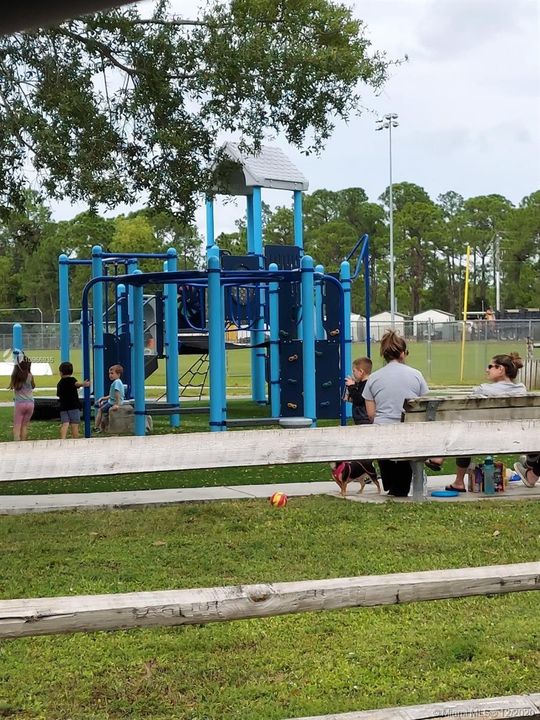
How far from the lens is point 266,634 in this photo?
461 centimetres

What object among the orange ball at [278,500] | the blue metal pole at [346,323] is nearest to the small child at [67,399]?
the blue metal pole at [346,323]

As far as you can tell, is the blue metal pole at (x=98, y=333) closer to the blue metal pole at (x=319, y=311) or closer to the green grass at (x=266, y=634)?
the blue metal pole at (x=319, y=311)

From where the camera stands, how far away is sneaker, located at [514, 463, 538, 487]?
29.9 ft

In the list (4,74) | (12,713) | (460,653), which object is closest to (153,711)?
(12,713)

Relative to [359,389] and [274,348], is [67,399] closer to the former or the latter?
[274,348]

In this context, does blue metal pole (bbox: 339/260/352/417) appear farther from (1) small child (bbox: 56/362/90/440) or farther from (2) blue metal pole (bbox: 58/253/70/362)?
(2) blue metal pole (bbox: 58/253/70/362)

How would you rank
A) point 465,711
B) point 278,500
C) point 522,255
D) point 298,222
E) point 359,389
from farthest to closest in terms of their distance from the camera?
point 522,255 < point 298,222 < point 359,389 < point 278,500 < point 465,711

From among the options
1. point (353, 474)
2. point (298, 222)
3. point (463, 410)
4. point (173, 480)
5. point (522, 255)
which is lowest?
point (173, 480)

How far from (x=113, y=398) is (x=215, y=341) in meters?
4.23

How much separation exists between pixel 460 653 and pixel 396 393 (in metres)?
4.41

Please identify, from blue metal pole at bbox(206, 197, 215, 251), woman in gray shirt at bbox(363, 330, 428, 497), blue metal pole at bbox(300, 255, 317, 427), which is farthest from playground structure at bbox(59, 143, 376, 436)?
woman in gray shirt at bbox(363, 330, 428, 497)

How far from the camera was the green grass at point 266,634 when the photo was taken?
12.3ft

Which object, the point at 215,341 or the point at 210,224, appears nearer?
the point at 215,341

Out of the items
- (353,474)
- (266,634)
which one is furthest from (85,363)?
(266,634)
